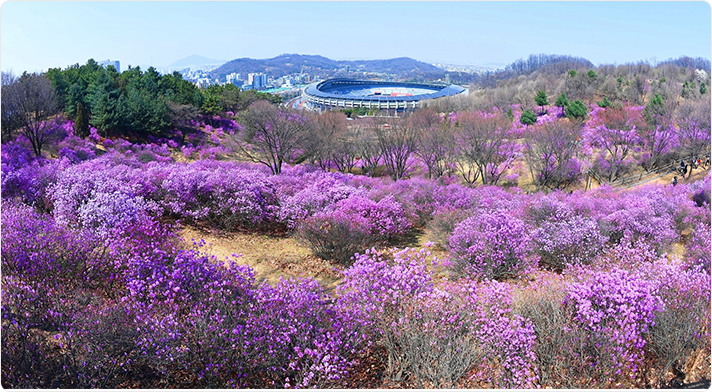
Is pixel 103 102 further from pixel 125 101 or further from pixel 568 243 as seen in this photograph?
pixel 568 243

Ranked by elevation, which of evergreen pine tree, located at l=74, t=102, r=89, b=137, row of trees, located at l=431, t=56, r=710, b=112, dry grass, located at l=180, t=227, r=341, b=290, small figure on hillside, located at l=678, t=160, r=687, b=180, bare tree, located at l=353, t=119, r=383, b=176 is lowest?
dry grass, located at l=180, t=227, r=341, b=290

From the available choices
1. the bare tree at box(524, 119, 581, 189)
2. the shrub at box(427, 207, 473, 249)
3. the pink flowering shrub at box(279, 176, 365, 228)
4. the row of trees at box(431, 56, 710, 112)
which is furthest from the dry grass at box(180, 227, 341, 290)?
the row of trees at box(431, 56, 710, 112)

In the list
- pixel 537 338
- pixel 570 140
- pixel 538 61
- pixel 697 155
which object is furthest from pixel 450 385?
pixel 538 61

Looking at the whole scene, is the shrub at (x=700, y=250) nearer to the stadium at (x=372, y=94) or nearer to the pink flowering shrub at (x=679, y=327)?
the pink flowering shrub at (x=679, y=327)

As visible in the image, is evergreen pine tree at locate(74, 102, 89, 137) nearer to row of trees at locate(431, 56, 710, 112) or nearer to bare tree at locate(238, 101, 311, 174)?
bare tree at locate(238, 101, 311, 174)

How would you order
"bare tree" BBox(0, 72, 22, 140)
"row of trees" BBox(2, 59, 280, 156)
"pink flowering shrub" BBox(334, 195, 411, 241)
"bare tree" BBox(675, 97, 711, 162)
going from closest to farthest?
"pink flowering shrub" BBox(334, 195, 411, 241) → "bare tree" BBox(0, 72, 22, 140) → "row of trees" BBox(2, 59, 280, 156) → "bare tree" BBox(675, 97, 711, 162)

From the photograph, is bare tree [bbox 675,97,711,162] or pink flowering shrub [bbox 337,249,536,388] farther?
bare tree [bbox 675,97,711,162]

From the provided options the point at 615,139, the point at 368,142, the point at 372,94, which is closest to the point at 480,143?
the point at 368,142
